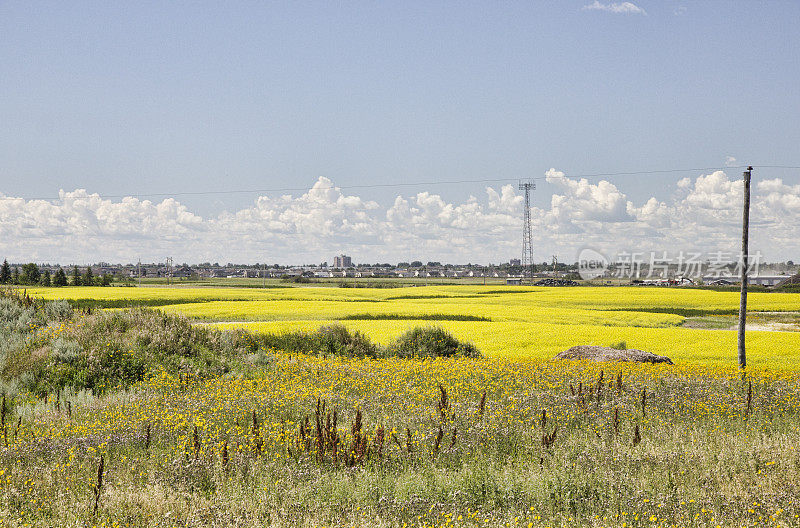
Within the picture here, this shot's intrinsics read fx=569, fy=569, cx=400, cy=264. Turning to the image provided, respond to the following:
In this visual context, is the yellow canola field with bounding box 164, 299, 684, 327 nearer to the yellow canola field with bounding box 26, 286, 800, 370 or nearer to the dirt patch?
the yellow canola field with bounding box 26, 286, 800, 370

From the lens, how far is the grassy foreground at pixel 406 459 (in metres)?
5.51

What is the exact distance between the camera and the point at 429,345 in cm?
2005

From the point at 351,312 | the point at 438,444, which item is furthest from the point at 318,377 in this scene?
the point at 351,312

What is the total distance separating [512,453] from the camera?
25.0ft

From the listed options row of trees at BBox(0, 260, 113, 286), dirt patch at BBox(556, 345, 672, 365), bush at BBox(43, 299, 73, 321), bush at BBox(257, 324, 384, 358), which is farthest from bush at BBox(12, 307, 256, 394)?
row of trees at BBox(0, 260, 113, 286)

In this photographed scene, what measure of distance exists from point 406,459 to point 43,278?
3526 inches

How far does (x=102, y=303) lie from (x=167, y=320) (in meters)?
32.9

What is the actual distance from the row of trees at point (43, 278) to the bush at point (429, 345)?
74.4 m

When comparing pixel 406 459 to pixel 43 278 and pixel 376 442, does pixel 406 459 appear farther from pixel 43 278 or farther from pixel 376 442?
pixel 43 278

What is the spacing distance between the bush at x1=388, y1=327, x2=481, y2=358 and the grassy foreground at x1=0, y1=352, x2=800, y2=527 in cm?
826

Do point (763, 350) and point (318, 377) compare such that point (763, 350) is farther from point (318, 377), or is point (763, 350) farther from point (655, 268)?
point (655, 268)

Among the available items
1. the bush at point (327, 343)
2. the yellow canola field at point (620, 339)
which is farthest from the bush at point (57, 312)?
the yellow canola field at point (620, 339)

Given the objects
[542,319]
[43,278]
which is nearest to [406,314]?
[542,319]

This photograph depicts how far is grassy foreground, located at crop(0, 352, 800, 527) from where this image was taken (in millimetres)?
5512
